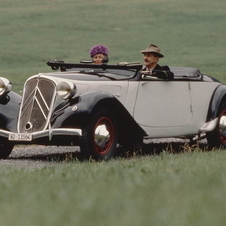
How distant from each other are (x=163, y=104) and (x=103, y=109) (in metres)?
1.32

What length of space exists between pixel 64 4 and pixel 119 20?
6.24m

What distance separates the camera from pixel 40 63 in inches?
1519

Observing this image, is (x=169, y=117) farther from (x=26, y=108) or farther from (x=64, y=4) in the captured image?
(x=64, y=4)

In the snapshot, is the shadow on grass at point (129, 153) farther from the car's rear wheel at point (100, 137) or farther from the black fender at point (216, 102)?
the black fender at point (216, 102)

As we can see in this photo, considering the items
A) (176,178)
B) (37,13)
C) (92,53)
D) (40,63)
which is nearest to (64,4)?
(37,13)

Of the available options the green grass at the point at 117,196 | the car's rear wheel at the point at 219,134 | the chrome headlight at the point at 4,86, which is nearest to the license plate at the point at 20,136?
the chrome headlight at the point at 4,86

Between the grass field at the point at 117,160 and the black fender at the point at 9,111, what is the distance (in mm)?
1467

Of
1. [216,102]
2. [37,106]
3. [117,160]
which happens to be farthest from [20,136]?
[216,102]

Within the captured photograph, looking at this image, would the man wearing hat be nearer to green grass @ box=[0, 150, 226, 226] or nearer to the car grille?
the car grille

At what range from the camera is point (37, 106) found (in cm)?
968

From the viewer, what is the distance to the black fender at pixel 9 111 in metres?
9.88

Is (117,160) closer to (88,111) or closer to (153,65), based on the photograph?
(88,111)

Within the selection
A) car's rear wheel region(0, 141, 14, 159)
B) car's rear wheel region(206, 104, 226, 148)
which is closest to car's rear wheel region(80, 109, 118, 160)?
car's rear wheel region(0, 141, 14, 159)

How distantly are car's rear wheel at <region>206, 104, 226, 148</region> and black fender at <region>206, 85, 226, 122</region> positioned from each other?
103 millimetres
